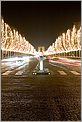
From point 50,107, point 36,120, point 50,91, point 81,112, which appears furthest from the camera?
point 50,91

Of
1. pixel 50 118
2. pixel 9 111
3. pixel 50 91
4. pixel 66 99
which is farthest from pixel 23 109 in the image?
pixel 50 91

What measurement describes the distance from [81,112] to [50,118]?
0.99 metres

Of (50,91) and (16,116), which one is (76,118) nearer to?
(16,116)

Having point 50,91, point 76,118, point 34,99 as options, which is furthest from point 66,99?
point 76,118

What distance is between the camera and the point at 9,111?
8695 mm

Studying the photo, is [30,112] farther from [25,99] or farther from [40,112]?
[25,99]

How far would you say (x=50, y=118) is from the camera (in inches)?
311

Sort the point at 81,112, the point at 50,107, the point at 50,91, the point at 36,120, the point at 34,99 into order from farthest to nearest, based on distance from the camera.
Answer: the point at 50,91 < the point at 34,99 < the point at 50,107 < the point at 81,112 < the point at 36,120

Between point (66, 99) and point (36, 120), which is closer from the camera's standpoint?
point (36, 120)

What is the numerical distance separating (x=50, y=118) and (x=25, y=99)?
294cm

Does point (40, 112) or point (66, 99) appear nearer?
point (40, 112)

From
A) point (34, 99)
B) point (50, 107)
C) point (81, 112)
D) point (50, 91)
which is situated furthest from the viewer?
point (50, 91)

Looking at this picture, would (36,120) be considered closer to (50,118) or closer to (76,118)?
(50,118)

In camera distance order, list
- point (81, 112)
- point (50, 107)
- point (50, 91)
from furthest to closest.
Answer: point (50, 91), point (50, 107), point (81, 112)
